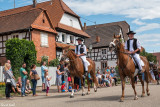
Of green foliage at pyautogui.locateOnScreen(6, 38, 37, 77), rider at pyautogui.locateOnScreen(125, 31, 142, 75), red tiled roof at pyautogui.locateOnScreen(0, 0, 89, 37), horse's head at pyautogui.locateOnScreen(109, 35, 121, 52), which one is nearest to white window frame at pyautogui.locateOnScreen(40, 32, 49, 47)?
red tiled roof at pyautogui.locateOnScreen(0, 0, 89, 37)

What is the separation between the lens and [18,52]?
79.5ft

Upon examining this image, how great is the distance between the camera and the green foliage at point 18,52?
23875mm

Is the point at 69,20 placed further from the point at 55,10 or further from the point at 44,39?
the point at 44,39

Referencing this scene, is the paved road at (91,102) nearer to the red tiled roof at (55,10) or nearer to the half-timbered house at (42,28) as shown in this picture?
the half-timbered house at (42,28)

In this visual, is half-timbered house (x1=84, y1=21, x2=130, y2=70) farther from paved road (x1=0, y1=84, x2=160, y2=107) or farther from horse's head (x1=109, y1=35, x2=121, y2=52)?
horse's head (x1=109, y1=35, x2=121, y2=52)

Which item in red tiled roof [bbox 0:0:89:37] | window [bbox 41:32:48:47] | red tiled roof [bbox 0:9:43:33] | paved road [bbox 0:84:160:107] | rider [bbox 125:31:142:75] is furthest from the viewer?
red tiled roof [bbox 0:0:89:37]

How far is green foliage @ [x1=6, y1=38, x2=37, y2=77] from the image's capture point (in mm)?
23875

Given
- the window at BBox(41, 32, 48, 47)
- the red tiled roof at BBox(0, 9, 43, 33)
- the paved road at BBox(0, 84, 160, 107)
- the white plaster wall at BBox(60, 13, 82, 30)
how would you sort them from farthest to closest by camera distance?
the white plaster wall at BBox(60, 13, 82, 30)
the window at BBox(41, 32, 48, 47)
the red tiled roof at BBox(0, 9, 43, 33)
the paved road at BBox(0, 84, 160, 107)

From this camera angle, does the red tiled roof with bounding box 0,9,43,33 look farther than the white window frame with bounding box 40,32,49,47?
No

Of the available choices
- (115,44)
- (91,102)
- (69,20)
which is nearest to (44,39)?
(69,20)

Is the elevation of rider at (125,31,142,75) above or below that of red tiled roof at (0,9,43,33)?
below

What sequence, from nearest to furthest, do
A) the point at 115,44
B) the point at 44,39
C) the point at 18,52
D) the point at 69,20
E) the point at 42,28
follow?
the point at 115,44
the point at 18,52
the point at 42,28
the point at 44,39
the point at 69,20

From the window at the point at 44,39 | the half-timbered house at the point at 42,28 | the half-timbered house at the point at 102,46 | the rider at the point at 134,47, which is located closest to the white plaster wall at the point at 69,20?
the half-timbered house at the point at 42,28

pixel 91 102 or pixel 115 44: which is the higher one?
pixel 115 44
